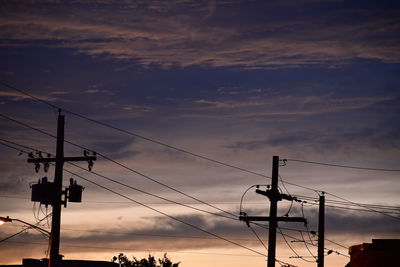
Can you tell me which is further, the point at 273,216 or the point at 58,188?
the point at 273,216

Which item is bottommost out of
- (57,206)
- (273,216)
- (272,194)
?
(57,206)

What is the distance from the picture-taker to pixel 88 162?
115 feet

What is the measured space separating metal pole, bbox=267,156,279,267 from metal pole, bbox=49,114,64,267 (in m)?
13.6

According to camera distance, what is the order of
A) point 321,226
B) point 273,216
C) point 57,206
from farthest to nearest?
point 321,226, point 273,216, point 57,206

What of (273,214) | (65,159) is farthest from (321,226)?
(65,159)

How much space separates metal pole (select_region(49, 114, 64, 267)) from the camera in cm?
3275

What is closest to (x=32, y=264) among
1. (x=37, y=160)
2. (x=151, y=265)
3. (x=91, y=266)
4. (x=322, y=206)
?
(x=91, y=266)

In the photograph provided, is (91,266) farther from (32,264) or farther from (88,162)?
(88,162)

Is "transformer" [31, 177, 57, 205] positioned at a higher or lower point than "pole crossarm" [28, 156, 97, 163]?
lower

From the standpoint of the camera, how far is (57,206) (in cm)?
3378

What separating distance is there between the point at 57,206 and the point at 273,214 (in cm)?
1425

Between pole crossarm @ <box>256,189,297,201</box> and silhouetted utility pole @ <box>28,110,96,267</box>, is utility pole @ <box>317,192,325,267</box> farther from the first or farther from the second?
silhouetted utility pole @ <box>28,110,96,267</box>

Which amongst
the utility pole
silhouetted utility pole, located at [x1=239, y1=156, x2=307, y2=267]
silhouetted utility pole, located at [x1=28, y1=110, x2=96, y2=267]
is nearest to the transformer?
silhouetted utility pole, located at [x1=28, y1=110, x2=96, y2=267]

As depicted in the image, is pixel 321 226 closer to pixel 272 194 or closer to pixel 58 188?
pixel 272 194
